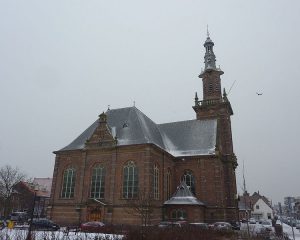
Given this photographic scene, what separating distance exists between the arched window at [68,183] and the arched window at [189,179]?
51.3ft

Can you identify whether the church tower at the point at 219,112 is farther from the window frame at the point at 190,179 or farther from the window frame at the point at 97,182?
the window frame at the point at 97,182

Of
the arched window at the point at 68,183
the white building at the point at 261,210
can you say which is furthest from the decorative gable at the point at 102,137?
the white building at the point at 261,210

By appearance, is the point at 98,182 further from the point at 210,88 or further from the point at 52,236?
the point at 210,88

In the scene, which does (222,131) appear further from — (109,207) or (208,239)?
(208,239)

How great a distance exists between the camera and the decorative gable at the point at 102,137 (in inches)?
1538

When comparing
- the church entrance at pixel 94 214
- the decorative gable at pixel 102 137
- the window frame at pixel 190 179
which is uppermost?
the decorative gable at pixel 102 137

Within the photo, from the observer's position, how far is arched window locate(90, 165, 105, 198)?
3769cm

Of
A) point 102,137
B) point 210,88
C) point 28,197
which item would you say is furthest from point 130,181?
point 28,197

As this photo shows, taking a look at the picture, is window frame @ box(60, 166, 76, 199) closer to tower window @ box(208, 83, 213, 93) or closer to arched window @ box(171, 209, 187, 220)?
arched window @ box(171, 209, 187, 220)

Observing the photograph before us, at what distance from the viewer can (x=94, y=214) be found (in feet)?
120

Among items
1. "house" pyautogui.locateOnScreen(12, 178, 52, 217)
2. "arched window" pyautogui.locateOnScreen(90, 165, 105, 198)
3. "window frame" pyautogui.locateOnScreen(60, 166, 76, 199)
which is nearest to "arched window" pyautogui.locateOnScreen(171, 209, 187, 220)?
"arched window" pyautogui.locateOnScreen(90, 165, 105, 198)

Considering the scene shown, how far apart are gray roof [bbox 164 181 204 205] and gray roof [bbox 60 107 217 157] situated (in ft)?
18.5

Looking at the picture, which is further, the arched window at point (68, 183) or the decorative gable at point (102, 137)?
the arched window at point (68, 183)

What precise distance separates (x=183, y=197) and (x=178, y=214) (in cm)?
224
